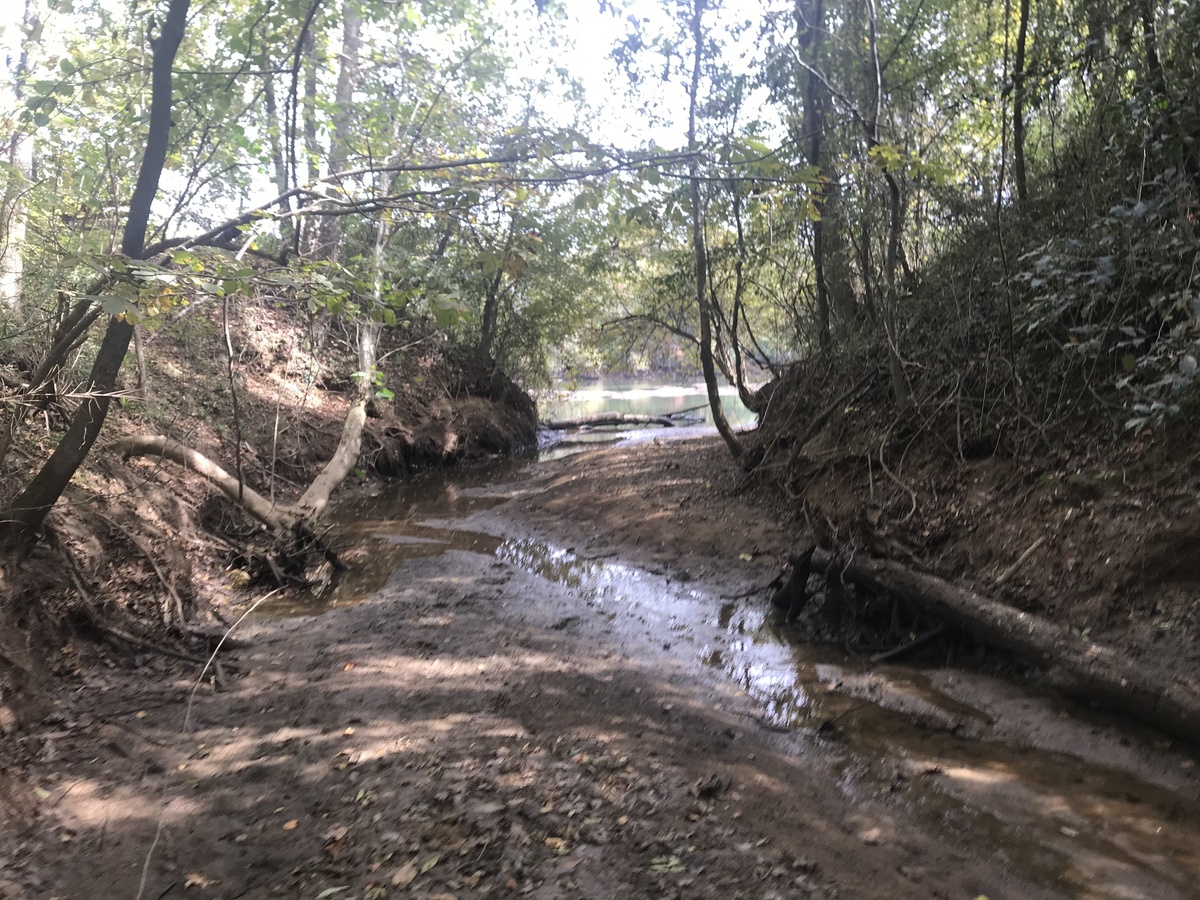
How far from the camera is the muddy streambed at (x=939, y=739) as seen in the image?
3119 millimetres

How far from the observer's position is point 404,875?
280 centimetres

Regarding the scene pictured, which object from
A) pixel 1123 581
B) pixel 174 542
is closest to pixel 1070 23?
pixel 1123 581

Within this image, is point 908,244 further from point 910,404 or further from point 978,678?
point 978,678

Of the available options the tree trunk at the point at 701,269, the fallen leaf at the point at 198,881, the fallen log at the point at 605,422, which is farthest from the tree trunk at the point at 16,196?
the fallen log at the point at 605,422

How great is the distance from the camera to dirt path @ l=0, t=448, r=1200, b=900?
2.85m

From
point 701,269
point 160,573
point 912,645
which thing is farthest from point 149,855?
point 701,269

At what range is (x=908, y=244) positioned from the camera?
32.6 feet

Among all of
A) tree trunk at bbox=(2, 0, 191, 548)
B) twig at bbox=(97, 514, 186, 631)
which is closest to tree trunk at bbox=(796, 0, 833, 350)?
tree trunk at bbox=(2, 0, 191, 548)

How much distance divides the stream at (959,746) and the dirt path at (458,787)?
0.22ft

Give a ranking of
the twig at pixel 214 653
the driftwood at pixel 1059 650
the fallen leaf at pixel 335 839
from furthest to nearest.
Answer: the twig at pixel 214 653 → the driftwood at pixel 1059 650 → the fallen leaf at pixel 335 839

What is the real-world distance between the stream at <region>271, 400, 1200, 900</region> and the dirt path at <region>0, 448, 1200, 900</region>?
7 centimetres

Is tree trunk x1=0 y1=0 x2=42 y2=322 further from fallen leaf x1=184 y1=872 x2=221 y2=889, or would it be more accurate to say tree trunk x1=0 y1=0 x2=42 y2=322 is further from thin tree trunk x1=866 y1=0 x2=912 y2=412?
thin tree trunk x1=866 y1=0 x2=912 y2=412

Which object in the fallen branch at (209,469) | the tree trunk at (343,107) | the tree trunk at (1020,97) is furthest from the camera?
the tree trunk at (343,107)

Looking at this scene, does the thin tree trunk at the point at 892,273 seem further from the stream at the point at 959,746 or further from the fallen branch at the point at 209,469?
the fallen branch at the point at 209,469
